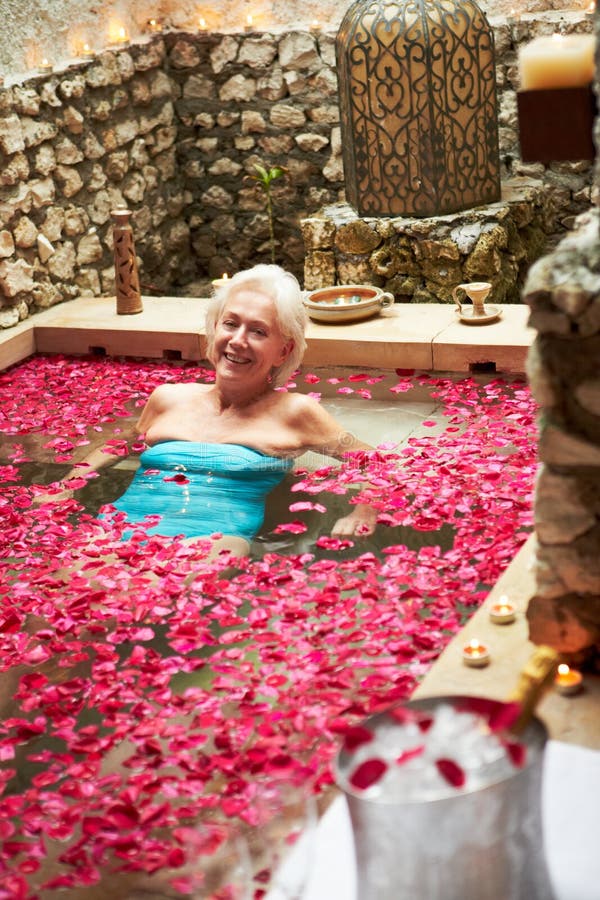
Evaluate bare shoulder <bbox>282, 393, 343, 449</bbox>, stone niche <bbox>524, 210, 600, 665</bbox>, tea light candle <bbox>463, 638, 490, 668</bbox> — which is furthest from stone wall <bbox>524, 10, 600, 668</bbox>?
bare shoulder <bbox>282, 393, 343, 449</bbox>

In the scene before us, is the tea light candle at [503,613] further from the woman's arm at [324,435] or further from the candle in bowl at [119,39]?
the candle in bowl at [119,39]

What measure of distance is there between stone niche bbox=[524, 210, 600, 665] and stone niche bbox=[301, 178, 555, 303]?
3.94m

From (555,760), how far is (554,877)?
0.28 m

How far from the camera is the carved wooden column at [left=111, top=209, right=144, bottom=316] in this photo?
5.74 m

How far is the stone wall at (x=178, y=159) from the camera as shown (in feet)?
20.0

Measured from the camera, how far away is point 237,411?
4.05 metres

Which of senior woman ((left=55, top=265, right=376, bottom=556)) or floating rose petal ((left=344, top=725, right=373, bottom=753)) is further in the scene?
senior woman ((left=55, top=265, right=376, bottom=556))

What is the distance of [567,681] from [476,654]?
215mm

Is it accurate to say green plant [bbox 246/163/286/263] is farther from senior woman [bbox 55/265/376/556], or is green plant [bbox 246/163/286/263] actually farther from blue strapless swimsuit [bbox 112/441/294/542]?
blue strapless swimsuit [bbox 112/441/294/542]

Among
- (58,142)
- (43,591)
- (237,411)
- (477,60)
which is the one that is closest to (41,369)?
(58,142)

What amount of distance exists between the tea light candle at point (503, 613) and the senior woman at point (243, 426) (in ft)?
4.32

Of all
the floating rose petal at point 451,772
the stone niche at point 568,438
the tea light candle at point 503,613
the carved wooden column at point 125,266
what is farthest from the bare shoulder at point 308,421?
the floating rose petal at point 451,772

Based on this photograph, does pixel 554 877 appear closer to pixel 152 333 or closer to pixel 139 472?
pixel 139 472

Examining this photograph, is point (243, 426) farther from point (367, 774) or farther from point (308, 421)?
point (367, 774)
